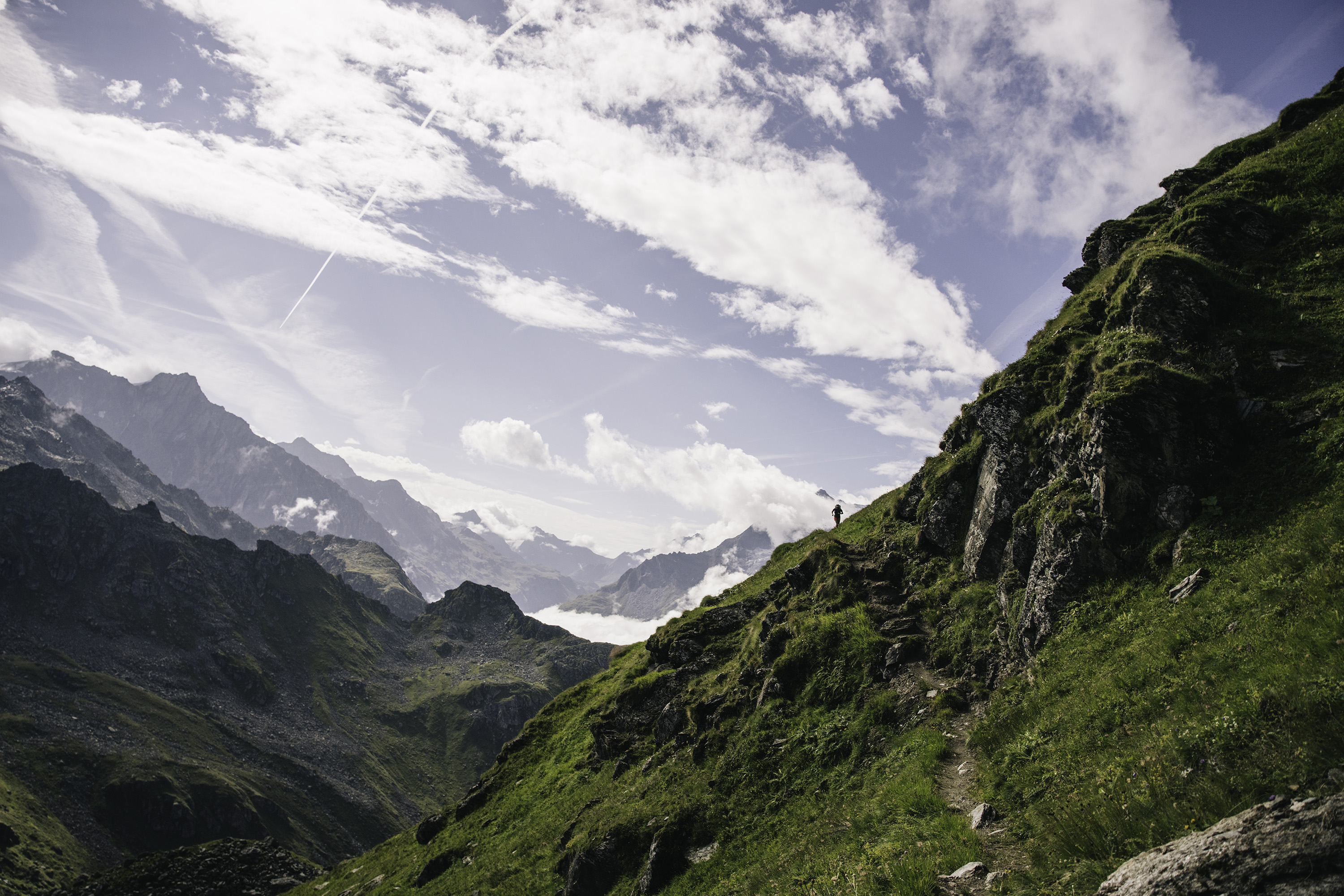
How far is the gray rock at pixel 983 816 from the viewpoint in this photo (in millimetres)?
13938

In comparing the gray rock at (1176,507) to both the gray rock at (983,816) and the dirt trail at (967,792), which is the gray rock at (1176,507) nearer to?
the dirt trail at (967,792)

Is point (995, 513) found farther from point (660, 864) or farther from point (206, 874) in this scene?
point (206, 874)

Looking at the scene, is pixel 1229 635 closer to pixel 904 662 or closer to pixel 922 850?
pixel 922 850

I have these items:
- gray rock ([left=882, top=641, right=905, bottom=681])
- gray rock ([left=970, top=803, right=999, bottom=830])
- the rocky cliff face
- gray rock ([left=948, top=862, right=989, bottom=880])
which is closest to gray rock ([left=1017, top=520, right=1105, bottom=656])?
the rocky cliff face

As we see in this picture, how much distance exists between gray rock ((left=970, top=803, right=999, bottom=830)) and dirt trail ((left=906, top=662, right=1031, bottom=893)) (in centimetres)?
10

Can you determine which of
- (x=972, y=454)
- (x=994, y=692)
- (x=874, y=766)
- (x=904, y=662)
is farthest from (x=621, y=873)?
(x=972, y=454)

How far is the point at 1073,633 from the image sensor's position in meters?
18.1

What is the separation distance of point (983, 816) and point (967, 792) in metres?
1.94

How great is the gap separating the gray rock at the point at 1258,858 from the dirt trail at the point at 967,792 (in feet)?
12.3

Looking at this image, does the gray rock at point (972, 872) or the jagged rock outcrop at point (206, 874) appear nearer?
the gray rock at point (972, 872)

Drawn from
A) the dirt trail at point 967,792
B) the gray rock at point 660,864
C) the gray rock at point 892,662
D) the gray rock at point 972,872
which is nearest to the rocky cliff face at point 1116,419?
the dirt trail at point 967,792

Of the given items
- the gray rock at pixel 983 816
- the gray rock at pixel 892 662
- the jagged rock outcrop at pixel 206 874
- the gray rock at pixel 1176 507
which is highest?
the gray rock at pixel 1176 507

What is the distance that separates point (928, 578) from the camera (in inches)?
1123

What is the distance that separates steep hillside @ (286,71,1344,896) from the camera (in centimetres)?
1160
